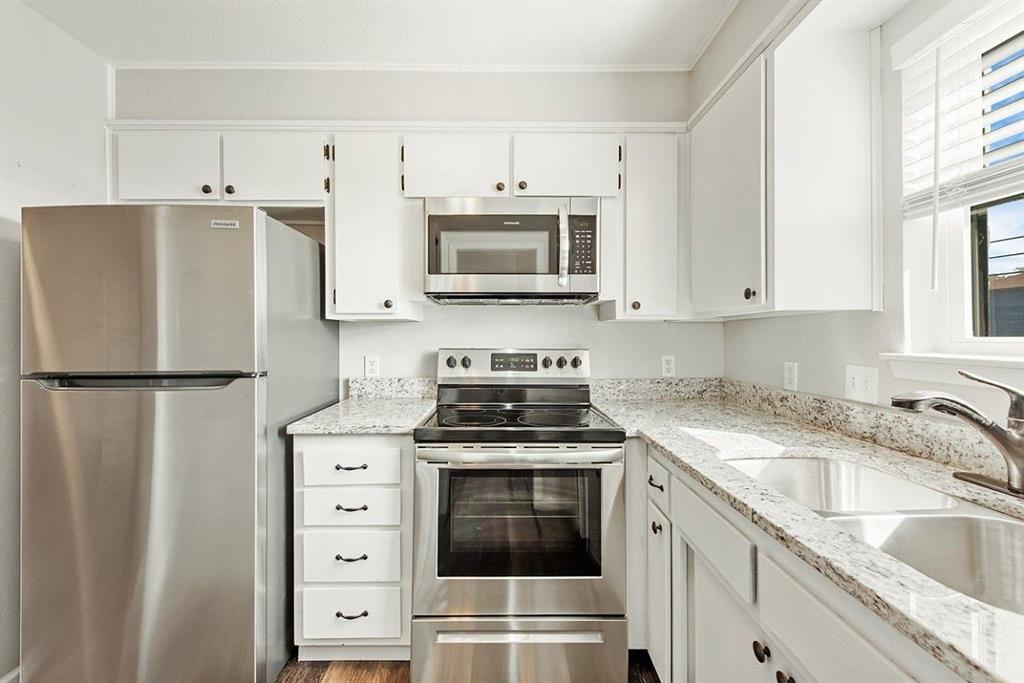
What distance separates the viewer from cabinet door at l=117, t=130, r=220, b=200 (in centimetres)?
213

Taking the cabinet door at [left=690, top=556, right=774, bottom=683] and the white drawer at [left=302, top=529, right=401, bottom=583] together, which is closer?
the cabinet door at [left=690, top=556, right=774, bottom=683]

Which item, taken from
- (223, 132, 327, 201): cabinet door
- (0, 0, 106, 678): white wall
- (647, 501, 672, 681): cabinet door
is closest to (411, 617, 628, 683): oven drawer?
(647, 501, 672, 681): cabinet door

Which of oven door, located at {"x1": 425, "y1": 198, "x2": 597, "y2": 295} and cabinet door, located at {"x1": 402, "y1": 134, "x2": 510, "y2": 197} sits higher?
cabinet door, located at {"x1": 402, "y1": 134, "x2": 510, "y2": 197}

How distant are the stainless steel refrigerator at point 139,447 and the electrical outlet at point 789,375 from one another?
194cm

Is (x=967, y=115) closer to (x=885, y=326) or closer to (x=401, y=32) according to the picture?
(x=885, y=326)

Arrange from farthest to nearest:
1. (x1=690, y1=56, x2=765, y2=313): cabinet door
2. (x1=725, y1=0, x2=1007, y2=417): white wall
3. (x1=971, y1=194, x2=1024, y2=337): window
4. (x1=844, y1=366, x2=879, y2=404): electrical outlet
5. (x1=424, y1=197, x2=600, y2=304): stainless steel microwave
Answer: (x1=424, y1=197, x2=600, y2=304): stainless steel microwave, (x1=690, y1=56, x2=765, y2=313): cabinet door, (x1=844, y1=366, x2=879, y2=404): electrical outlet, (x1=725, y1=0, x2=1007, y2=417): white wall, (x1=971, y1=194, x2=1024, y2=337): window

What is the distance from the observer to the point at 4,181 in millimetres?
1709

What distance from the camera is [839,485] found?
4.15 ft

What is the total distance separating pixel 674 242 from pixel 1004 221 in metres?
1.09

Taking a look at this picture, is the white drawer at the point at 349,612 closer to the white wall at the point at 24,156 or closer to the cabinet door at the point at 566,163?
the white wall at the point at 24,156

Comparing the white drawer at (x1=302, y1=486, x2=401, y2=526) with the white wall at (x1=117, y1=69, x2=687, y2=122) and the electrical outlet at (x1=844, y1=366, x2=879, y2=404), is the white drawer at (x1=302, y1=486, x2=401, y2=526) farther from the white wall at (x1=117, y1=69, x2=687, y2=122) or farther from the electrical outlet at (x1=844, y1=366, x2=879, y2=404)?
the white wall at (x1=117, y1=69, x2=687, y2=122)

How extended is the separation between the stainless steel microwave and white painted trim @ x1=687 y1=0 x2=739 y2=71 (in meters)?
0.85

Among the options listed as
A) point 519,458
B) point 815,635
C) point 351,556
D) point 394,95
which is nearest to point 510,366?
point 519,458

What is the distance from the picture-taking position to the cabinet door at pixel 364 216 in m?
2.11
